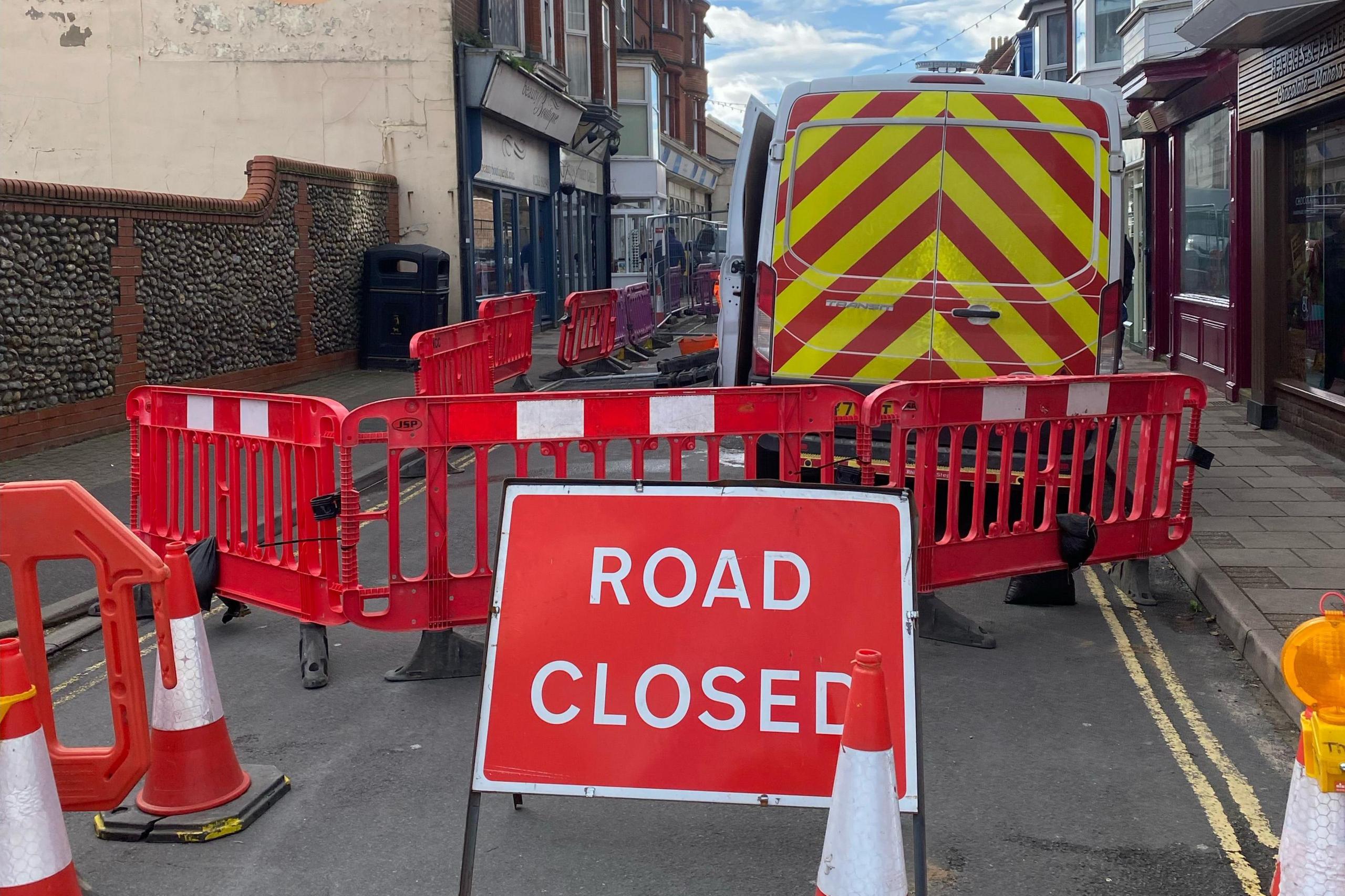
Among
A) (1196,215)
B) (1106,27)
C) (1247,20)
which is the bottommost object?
(1196,215)

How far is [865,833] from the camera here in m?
3.02

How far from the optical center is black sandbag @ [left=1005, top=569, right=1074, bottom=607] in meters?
7.01

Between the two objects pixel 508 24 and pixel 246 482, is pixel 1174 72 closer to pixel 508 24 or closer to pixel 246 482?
pixel 508 24

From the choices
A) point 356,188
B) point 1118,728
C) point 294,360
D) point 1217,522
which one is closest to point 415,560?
point 1118,728

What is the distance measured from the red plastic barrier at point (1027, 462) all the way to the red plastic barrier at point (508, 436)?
13.9 inches

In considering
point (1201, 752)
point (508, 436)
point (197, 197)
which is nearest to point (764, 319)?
point (508, 436)

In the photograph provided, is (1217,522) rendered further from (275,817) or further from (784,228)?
(275,817)

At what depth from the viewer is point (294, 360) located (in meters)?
17.5

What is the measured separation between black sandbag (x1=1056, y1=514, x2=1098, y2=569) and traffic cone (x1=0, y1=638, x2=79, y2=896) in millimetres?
4650

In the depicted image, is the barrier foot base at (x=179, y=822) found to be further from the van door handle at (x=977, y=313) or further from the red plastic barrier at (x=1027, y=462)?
the van door handle at (x=977, y=313)

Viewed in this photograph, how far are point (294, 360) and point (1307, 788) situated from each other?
15761mm

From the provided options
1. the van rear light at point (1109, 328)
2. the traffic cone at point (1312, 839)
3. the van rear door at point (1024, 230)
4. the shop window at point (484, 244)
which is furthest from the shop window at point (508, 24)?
the traffic cone at point (1312, 839)

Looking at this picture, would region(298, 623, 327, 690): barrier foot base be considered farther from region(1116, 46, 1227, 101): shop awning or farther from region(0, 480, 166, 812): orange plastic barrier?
region(1116, 46, 1227, 101): shop awning

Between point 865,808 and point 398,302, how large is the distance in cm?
1730
